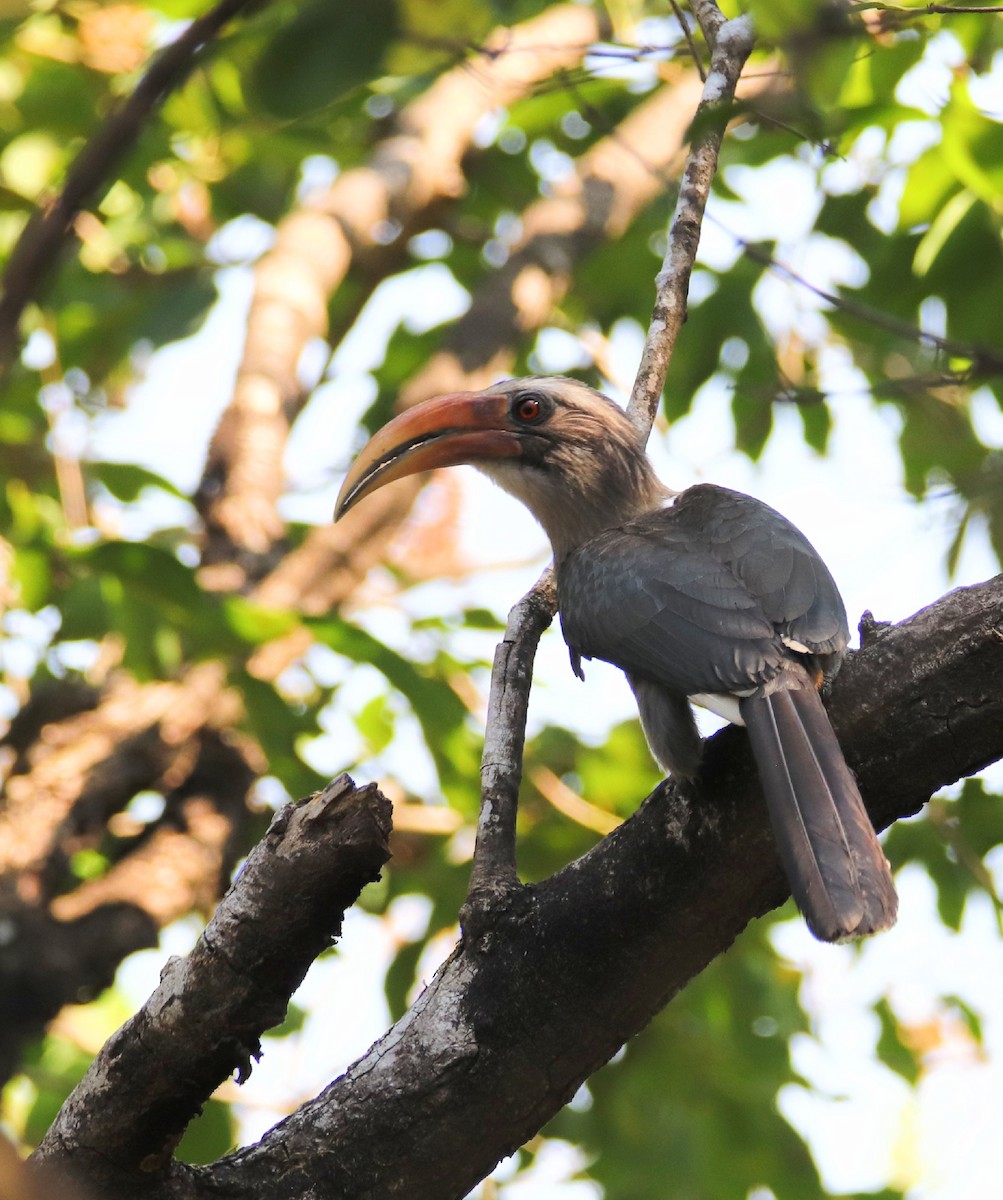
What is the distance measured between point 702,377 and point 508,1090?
12.1 feet

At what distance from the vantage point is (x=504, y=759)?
2885mm

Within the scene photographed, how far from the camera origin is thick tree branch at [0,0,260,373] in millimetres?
938

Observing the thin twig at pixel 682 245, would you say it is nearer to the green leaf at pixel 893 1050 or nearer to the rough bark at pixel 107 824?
the rough bark at pixel 107 824

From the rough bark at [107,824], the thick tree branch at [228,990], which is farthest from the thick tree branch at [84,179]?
the rough bark at [107,824]

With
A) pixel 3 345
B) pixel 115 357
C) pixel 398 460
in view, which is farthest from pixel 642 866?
pixel 115 357

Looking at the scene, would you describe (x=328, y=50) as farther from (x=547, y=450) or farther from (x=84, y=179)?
(x=547, y=450)

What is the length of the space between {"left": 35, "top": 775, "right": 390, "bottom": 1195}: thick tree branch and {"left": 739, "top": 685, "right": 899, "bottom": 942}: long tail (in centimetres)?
68

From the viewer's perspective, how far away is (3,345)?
0.92 metres

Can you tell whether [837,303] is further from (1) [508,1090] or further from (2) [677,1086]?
(2) [677,1086]

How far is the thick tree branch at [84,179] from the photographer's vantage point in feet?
3.08

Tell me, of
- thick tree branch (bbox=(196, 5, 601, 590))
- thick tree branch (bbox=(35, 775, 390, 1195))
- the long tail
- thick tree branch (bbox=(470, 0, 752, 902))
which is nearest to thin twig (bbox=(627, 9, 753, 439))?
thick tree branch (bbox=(470, 0, 752, 902))

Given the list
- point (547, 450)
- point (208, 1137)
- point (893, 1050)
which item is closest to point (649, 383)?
point (547, 450)

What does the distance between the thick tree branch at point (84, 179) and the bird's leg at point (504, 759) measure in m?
1.76

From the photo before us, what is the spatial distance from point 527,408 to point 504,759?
1.80m
